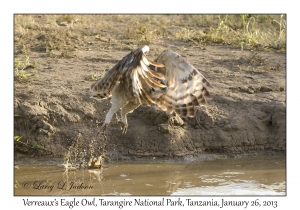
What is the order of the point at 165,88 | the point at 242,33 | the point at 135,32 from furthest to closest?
the point at 242,33
the point at 135,32
the point at 165,88

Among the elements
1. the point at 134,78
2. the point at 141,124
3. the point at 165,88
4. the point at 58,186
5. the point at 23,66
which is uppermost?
the point at 23,66

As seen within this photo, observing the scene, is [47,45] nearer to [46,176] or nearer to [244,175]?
[46,176]

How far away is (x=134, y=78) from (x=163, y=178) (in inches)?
75.5

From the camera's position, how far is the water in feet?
26.2

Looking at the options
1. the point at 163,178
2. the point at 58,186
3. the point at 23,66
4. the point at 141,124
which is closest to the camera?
the point at 58,186

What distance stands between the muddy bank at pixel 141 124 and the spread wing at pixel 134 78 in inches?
57.5

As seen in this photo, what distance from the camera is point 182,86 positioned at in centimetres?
775

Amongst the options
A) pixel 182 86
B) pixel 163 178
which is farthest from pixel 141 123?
pixel 182 86

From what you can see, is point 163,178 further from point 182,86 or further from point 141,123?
point 182,86

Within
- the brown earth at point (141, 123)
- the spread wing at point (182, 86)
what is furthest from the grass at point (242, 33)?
the spread wing at point (182, 86)

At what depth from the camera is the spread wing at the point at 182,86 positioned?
25.1ft

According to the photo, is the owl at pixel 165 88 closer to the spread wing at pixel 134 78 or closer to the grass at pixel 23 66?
the spread wing at pixel 134 78

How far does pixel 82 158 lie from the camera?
903 centimetres
